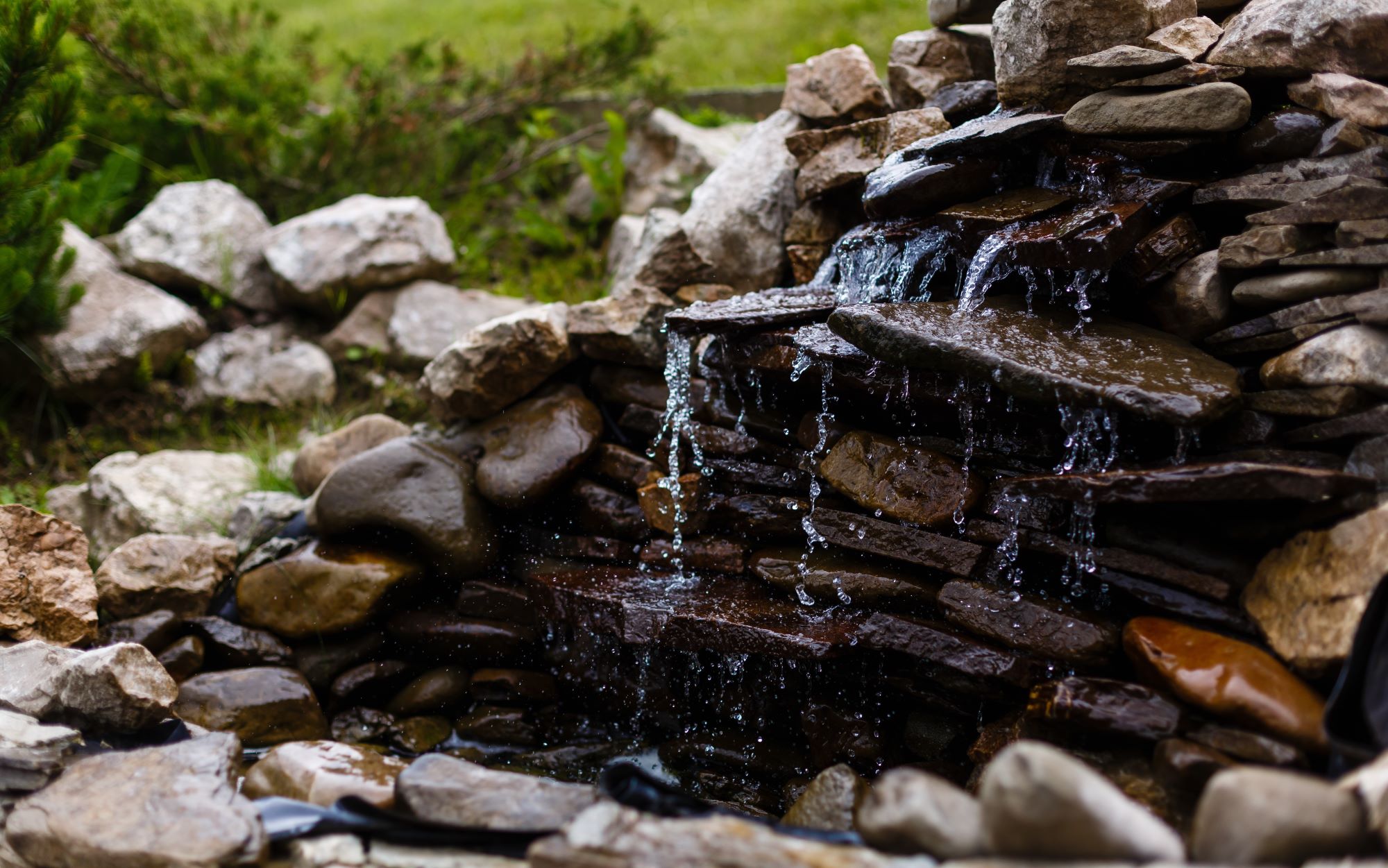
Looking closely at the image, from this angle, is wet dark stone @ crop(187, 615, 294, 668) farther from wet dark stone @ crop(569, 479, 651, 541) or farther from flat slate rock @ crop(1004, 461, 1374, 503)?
flat slate rock @ crop(1004, 461, 1374, 503)

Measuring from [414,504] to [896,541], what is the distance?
227 cm

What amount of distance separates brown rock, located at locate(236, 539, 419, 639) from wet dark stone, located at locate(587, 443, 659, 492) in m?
1.00

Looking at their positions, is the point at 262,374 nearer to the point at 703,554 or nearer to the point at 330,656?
the point at 330,656

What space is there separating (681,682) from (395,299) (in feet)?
11.6

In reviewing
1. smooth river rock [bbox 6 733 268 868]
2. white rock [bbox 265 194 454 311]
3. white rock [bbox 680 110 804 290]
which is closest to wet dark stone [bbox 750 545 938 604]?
white rock [bbox 680 110 804 290]

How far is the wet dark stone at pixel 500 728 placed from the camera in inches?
175

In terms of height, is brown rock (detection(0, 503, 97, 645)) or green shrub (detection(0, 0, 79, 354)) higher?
A: green shrub (detection(0, 0, 79, 354))

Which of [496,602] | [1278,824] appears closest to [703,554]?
[496,602]

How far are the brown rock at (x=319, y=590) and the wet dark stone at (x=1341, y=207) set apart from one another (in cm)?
387

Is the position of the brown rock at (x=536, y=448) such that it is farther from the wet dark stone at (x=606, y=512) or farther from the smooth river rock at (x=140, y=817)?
the smooth river rock at (x=140, y=817)

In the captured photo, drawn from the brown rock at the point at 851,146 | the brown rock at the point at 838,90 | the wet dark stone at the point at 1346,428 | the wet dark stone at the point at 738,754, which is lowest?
the wet dark stone at the point at 738,754

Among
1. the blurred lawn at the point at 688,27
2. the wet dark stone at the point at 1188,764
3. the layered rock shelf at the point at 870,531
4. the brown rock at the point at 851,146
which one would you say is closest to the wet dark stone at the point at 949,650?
the layered rock shelf at the point at 870,531

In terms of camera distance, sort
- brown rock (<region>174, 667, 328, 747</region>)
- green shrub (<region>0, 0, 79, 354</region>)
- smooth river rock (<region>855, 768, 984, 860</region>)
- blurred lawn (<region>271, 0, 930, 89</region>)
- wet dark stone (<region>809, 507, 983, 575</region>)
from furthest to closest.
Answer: blurred lawn (<region>271, 0, 930, 89</region>) → green shrub (<region>0, 0, 79, 354</region>) → brown rock (<region>174, 667, 328, 747</region>) → wet dark stone (<region>809, 507, 983, 575</region>) → smooth river rock (<region>855, 768, 984, 860</region>)

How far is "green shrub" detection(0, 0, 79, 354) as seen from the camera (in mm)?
4539
